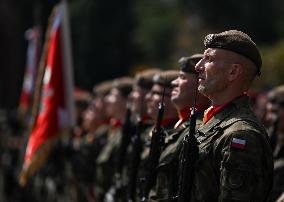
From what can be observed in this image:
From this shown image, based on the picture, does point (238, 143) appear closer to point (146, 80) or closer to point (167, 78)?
point (167, 78)

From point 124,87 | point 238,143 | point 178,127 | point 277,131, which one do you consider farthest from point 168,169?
point 124,87

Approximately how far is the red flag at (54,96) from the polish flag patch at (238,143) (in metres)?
5.60

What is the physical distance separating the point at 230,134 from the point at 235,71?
1.39ft

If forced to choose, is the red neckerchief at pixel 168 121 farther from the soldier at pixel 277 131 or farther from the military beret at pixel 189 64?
the soldier at pixel 277 131

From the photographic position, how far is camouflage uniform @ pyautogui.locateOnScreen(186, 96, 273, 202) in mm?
4129

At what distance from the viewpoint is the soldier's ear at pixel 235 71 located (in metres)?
4.48

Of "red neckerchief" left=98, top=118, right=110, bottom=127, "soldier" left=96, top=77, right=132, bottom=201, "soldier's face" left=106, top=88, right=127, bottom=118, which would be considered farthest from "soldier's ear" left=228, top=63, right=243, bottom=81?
"red neckerchief" left=98, top=118, right=110, bottom=127

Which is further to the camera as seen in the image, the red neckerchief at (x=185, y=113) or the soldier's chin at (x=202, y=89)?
the red neckerchief at (x=185, y=113)

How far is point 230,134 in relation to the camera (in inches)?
167

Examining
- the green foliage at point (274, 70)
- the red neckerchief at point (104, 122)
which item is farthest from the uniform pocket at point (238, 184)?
the green foliage at point (274, 70)

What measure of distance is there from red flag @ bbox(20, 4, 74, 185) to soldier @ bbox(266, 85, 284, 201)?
2994 mm

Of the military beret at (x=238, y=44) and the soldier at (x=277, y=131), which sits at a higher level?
the military beret at (x=238, y=44)

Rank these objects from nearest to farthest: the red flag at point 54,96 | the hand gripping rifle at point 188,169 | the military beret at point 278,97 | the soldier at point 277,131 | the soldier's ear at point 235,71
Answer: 1. the hand gripping rifle at point 188,169
2. the soldier's ear at point 235,71
3. the soldier at point 277,131
4. the military beret at point 278,97
5. the red flag at point 54,96

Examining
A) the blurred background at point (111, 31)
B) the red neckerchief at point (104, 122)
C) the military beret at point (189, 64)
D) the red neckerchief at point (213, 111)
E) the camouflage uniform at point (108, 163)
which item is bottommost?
the camouflage uniform at point (108, 163)
